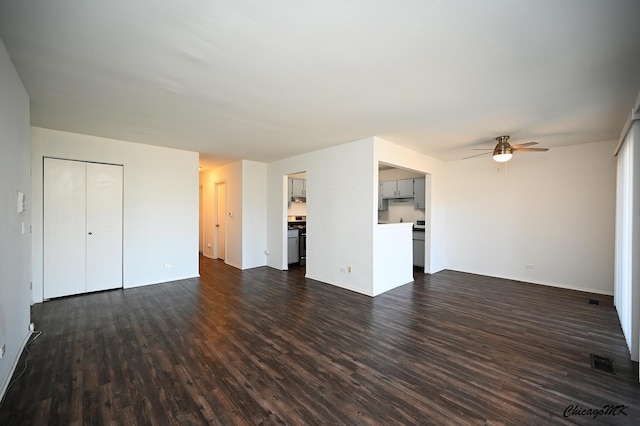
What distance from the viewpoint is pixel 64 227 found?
13.7ft

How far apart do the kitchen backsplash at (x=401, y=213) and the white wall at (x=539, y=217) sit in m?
0.91

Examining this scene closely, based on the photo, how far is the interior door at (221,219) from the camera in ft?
23.1

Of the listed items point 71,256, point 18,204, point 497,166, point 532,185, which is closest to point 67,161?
point 71,256

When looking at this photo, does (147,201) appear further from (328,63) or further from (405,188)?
(405,188)

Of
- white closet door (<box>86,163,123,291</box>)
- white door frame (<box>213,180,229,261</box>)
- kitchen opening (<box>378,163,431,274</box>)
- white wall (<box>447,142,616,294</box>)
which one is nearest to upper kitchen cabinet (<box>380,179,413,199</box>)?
kitchen opening (<box>378,163,431,274</box>)

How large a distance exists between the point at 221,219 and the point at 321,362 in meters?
5.63

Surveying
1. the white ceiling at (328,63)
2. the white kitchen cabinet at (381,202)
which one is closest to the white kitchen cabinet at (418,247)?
the white kitchen cabinet at (381,202)

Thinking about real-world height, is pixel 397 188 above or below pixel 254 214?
above

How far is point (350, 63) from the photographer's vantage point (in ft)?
7.09

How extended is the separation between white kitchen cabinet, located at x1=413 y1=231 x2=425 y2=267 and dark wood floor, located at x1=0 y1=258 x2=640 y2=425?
2.17 meters

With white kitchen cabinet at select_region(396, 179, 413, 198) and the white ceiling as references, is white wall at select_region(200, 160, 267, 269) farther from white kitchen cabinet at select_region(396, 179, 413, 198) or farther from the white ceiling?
white kitchen cabinet at select_region(396, 179, 413, 198)

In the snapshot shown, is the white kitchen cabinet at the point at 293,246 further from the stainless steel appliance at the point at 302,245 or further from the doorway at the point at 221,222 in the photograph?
the doorway at the point at 221,222

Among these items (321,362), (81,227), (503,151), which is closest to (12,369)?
(321,362)

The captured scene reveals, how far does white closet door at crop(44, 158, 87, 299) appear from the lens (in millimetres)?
4062
